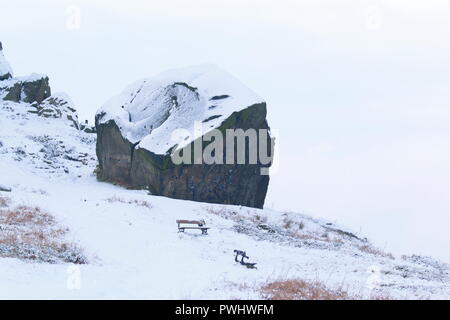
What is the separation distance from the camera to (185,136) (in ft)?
90.2

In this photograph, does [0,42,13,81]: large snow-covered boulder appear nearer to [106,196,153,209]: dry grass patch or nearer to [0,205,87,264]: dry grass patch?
[106,196,153,209]: dry grass patch

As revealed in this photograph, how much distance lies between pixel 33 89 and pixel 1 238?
44.6 metres

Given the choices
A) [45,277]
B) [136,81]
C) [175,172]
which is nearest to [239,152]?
[175,172]

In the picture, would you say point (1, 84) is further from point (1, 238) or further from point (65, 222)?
point (1, 238)

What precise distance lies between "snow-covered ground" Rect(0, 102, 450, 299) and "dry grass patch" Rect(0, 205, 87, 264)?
0.42m

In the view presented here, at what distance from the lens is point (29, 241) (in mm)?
12859

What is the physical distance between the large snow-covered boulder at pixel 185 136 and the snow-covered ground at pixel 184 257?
2.97 metres

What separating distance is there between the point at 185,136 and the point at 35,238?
14839mm

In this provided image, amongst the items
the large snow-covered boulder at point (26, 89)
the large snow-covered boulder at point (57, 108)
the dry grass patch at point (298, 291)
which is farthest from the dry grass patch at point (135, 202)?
the large snow-covered boulder at point (26, 89)

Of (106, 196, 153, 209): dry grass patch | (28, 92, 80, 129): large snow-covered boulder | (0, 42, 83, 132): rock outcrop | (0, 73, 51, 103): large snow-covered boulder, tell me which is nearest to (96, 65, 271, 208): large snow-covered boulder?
(106, 196, 153, 209): dry grass patch

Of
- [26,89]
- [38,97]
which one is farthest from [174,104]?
[26,89]

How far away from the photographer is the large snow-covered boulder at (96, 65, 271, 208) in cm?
2748

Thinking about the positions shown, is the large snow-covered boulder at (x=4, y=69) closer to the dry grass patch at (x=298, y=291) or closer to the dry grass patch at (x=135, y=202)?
the dry grass patch at (x=135, y=202)
